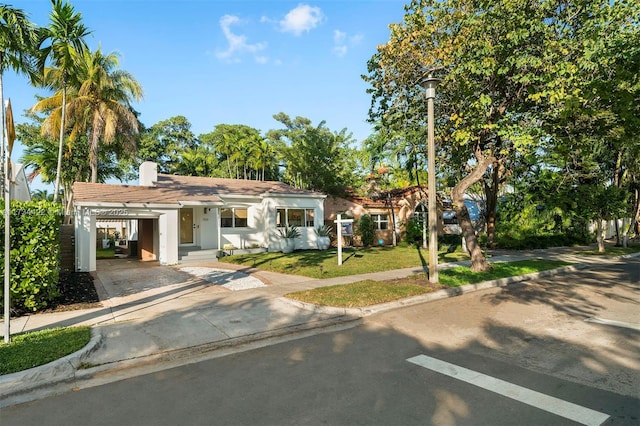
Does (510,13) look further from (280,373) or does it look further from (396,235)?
(396,235)

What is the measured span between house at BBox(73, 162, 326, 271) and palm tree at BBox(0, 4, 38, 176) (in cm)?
865

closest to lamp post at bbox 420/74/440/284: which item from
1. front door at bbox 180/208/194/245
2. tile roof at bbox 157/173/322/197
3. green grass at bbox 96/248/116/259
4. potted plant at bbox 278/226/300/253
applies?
potted plant at bbox 278/226/300/253

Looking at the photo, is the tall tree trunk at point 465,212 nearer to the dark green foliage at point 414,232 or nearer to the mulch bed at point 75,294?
the mulch bed at point 75,294

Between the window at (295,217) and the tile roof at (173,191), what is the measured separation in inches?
42.2

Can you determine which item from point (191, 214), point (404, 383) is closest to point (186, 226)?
point (191, 214)

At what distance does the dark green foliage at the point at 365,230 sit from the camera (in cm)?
2405

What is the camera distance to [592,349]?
201 inches

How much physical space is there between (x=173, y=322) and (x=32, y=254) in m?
3.25

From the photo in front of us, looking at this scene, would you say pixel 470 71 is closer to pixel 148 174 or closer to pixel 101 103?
pixel 148 174

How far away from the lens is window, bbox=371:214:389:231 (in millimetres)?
25875

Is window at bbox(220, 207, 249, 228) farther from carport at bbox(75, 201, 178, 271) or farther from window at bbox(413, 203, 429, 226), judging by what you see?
window at bbox(413, 203, 429, 226)

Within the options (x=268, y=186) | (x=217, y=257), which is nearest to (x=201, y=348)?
(x=217, y=257)

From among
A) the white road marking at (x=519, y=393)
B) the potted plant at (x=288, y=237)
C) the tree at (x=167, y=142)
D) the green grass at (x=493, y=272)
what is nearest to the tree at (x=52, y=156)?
the tree at (x=167, y=142)

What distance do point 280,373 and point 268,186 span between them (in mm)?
19257
